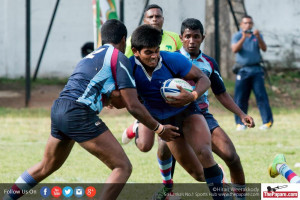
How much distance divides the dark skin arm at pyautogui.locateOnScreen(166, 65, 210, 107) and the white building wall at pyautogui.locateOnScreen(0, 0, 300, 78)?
13947 millimetres

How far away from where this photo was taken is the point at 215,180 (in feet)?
21.3

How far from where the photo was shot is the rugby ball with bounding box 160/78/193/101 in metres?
6.36

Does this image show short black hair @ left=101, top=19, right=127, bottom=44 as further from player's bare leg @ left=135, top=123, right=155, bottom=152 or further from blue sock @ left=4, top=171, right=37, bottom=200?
blue sock @ left=4, top=171, right=37, bottom=200

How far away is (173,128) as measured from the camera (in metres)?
6.18

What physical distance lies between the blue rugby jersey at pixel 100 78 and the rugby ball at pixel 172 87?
460 mm

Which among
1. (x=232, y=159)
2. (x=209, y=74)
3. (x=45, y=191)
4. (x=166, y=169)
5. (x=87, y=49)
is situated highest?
(x=209, y=74)

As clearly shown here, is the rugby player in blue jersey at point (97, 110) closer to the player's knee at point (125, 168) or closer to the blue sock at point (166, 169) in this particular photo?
the player's knee at point (125, 168)

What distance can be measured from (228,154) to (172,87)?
1026 millimetres

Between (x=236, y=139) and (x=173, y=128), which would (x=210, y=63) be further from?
(x=236, y=139)

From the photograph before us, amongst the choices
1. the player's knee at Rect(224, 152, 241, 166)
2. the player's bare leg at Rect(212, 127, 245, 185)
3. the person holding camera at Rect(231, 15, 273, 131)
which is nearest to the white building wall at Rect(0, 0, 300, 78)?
the person holding camera at Rect(231, 15, 273, 131)

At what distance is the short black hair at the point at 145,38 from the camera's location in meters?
6.38

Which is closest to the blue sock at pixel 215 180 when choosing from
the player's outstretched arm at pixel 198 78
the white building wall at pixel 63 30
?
the player's outstretched arm at pixel 198 78

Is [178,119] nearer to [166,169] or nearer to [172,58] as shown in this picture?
[172,58]

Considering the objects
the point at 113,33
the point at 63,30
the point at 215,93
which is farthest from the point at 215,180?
the point at 63,30
